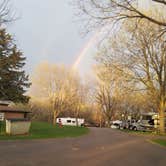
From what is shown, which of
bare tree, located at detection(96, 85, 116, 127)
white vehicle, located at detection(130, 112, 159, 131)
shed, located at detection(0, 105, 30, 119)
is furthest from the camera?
bare tree, located at detection(96, 85, 116, 127)

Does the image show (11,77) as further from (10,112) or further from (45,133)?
(45,133)

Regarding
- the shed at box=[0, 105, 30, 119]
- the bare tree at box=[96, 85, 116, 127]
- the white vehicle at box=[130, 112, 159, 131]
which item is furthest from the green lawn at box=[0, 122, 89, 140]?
the bare tree at box=[96, 85, 116, 127]

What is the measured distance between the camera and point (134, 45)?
45938 mm

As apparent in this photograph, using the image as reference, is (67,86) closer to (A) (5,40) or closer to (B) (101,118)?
(B) (101,118)

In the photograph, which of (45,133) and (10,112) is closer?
(45,133)

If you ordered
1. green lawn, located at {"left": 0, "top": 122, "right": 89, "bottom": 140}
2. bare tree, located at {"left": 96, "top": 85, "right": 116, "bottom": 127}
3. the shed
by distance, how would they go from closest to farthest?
green lawn, located at {"left": 0, "top": 122, "right": 89, "bottom": 140} → the shed → bare tree, located at {"left": 96, "top": 85, "right": 116, "bottom": 127}

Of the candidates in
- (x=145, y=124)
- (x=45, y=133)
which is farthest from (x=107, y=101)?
(x=45, y=133)

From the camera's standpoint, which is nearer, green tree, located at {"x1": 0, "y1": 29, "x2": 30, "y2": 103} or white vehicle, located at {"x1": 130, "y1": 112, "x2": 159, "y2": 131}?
green tree, located at {"x1": 0, "y1": 29, "x2": 30, "y2": 103}

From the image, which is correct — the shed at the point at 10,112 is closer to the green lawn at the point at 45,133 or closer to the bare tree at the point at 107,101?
the green lawn at the point at 45,133

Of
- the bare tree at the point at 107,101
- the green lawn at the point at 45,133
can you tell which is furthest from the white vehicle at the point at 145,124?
the green lawn at the point at 45,133

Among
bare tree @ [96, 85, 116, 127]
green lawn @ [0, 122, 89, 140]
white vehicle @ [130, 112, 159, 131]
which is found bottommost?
green lawn @ [0, 122, 89, 140]

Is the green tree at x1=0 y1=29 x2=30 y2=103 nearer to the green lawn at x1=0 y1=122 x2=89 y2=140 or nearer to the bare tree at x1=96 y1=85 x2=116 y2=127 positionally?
the green lawn at x1=0 y1=122 x2=89 y2=140

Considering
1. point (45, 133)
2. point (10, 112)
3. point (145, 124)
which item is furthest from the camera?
point (145, 124)

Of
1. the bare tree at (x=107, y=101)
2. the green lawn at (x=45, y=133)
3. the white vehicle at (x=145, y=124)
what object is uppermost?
the bare tree at (x=107, y=101)
